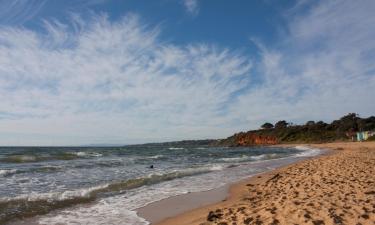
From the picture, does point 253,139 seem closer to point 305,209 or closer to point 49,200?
point 49,200

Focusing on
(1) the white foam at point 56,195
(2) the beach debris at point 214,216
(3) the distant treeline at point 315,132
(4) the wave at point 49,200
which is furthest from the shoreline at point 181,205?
(3) the distant treeline at point 315,132

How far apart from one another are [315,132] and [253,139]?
67.6ft

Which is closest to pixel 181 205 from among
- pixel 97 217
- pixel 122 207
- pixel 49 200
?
pixel 122 207

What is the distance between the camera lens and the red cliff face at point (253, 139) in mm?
100562

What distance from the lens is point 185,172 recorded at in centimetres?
1900

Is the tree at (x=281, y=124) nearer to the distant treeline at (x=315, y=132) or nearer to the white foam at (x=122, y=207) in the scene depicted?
the distant treeline at (x=315, y=132)

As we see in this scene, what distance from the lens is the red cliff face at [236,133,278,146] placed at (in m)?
101

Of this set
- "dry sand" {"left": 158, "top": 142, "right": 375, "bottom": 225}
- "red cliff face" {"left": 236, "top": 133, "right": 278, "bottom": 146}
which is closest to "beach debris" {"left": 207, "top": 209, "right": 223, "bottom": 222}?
"dry sand" {"left": 158, "top": 142, "right": 375, "bottom": 225}

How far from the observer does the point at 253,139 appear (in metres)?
108

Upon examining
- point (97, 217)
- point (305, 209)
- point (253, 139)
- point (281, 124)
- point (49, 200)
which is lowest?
point (97, 217)

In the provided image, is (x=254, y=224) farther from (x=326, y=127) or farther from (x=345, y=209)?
(x=326, y=127)

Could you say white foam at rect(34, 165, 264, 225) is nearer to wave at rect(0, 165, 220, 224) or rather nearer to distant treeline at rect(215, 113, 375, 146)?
wave at rect(0, 165, 220, 224)

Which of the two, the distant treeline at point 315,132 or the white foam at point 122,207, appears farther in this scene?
the distant treeline at point 315,132

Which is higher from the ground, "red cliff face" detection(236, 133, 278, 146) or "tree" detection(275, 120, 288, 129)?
"tree" detection(275, 120, 288, 129)
